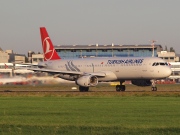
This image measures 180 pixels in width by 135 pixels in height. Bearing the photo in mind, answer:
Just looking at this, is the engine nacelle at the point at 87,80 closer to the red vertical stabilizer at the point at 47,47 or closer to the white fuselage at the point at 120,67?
the white fuselage at the point at 120,67

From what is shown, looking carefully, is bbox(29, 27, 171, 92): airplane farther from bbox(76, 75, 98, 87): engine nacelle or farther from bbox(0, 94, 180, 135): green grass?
bbox(0, 94, 180, 135): green grass

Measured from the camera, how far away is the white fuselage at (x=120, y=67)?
7000 centimetres

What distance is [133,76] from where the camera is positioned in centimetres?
7138

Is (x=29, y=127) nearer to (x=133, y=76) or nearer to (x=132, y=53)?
(x=133, y=76)

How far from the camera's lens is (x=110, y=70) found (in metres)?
73.4

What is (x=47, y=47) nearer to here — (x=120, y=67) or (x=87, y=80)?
(x=87, y=80)

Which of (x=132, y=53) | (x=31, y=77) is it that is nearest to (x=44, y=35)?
(x=31, y=77)

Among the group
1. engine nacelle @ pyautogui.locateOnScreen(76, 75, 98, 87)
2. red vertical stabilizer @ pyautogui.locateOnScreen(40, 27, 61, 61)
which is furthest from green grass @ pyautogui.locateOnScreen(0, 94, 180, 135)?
red vertical stabilizer @ pyautogui.locateOnScreen(40, 27, 61, 61)

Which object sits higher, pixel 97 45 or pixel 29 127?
pixel 97 45

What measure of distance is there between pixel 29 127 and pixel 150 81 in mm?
48588

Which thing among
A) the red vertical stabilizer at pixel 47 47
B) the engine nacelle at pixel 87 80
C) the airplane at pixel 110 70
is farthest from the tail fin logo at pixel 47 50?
the engine nacelle at pixel 87 80

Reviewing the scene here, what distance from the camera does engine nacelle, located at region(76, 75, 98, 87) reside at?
71.2m

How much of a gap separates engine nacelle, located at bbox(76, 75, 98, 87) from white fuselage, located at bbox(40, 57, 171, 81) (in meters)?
1.95

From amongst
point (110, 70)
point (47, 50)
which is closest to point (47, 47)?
point (47, 50)
